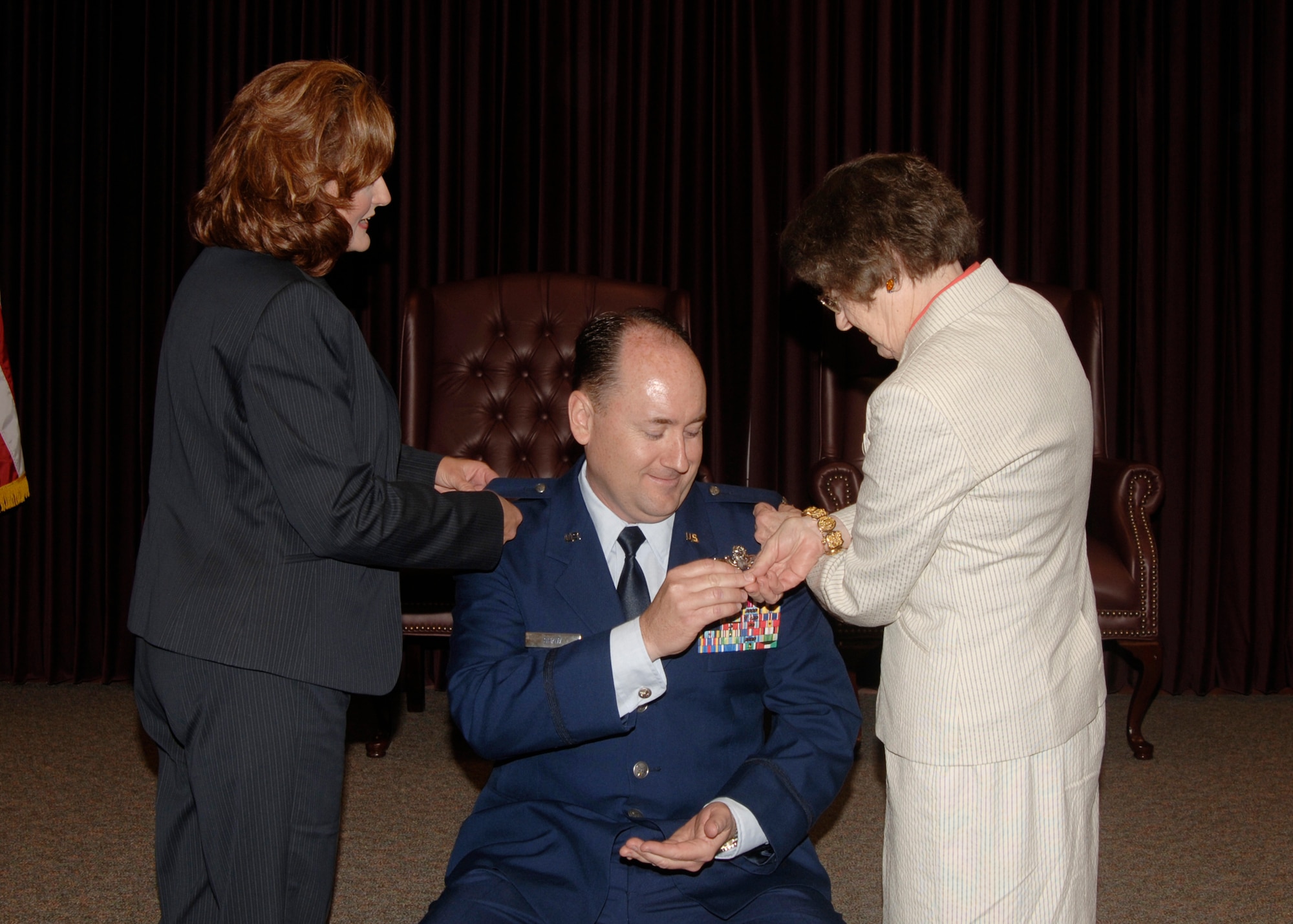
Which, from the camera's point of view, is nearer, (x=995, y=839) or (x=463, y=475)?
(x=995, y=839)

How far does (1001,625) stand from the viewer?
4.65 feet

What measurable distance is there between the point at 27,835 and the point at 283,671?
6.04 ft

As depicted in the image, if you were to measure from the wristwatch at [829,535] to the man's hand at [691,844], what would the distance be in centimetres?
42

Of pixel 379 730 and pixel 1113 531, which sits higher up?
pixel 1113 531

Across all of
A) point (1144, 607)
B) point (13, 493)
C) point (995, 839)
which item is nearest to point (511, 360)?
point (13, 493)

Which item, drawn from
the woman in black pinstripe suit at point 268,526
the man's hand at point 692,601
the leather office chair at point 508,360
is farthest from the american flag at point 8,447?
the man's hand at point 692,601

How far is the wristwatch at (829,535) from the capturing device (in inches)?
66.1

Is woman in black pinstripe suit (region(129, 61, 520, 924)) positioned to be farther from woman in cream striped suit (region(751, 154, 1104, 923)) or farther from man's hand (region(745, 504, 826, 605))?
woman in cream striped suit (region(751, 154, 1104, 923))

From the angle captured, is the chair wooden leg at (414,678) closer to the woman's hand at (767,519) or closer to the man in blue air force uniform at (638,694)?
the man in blue air force uniform at (638,694)

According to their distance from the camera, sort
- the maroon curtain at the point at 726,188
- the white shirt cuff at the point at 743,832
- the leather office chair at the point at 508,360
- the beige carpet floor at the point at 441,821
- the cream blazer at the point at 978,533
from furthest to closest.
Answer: the maroon curtain at the point at 726,188 < the leather office chair at the point at 508,360 < the beige carpet floor at the point at 441,821 < the white shirt cuff at the point at 743,832 < the cream blazer at the point at 978,533

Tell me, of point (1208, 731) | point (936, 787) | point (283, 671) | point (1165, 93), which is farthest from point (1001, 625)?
point (1165, 93)

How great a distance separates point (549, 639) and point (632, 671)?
0.25m

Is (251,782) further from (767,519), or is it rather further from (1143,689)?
(1143,689)

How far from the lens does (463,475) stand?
2135 millimetres
